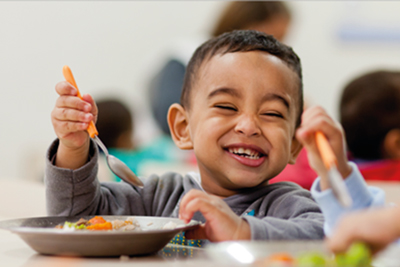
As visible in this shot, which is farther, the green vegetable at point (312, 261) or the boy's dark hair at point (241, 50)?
the boy's dark hair at point (241, 50)

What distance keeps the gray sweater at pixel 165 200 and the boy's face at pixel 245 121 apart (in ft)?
0.15

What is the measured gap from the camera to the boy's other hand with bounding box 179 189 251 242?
2.38 ft

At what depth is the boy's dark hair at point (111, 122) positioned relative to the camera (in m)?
3.11

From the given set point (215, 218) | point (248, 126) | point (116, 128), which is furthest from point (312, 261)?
point (116, 128)

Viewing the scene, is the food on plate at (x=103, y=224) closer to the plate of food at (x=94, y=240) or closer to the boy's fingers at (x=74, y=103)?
the plate of food at (x=94, y=240)

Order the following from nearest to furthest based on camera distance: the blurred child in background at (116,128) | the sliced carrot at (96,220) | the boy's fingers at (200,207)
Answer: the boy's fingers at (200,207) < the sliced carrot at (96,220) < the blurred child in background at (116,128)

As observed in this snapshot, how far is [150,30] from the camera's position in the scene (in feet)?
15.3

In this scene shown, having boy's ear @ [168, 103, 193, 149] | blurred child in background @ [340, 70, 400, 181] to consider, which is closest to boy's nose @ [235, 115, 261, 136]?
boy's ear @ [168, 103, 193, 149]

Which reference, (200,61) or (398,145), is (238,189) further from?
(398,145)

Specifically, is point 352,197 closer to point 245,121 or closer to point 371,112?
point 245,121

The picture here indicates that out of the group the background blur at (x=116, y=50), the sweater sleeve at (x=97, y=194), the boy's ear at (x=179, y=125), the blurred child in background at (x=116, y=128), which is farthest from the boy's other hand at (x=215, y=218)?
the background blur at (x=116, y=50)

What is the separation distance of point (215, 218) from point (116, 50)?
406cm

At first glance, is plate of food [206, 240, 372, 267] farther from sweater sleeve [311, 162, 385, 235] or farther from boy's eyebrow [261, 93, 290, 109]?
boy's eyebrow [261, 93, 290, 109]

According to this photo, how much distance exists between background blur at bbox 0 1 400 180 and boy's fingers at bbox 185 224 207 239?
3346 mm
